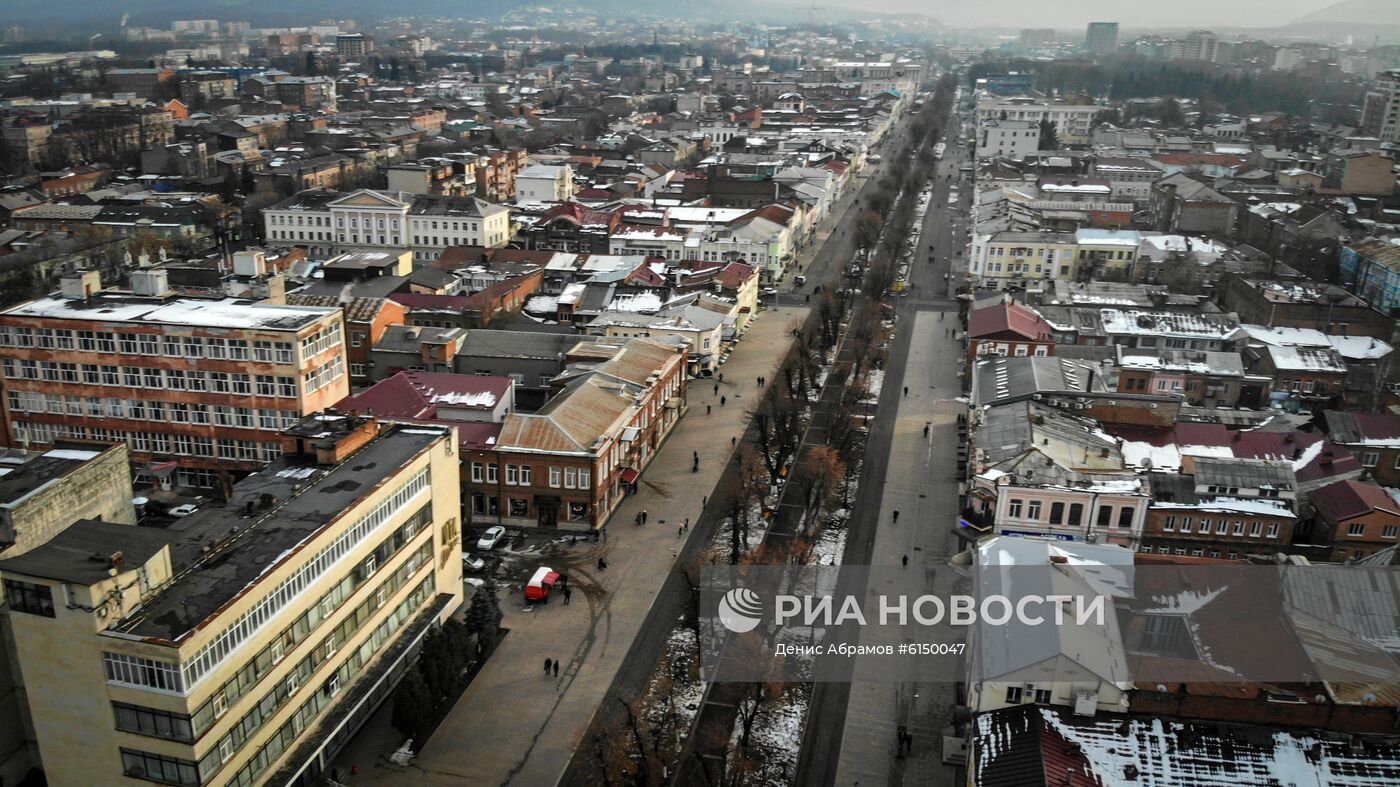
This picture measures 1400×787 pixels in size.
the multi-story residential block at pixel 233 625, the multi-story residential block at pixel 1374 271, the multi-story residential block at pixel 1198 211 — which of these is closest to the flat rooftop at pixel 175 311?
the multi-story residential block at pixel 233 625

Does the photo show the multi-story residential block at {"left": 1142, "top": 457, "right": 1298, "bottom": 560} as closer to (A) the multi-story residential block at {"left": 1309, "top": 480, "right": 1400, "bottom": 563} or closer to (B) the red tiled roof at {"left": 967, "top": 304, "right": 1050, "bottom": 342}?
(A) the multi-story residential block at {"left": 1309, "top": 480, "right": 1400, "bottom": 563}

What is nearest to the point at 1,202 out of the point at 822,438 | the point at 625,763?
the point at 822,438

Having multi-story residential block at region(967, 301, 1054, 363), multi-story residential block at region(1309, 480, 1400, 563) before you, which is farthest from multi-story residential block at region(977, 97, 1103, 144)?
multi-story residential block at region(1309, 480, 1400, 563)

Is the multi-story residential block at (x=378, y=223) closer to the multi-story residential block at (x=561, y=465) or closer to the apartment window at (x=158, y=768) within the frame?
the multi-story residential block at (x=561, y=465)

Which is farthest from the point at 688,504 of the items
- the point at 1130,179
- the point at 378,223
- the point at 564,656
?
the point at 1130,179

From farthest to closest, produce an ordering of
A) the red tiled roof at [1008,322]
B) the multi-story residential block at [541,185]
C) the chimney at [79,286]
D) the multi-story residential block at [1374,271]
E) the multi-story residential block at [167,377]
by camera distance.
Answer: the multi-story residential block at [541,185]
the multi-story residential block at [1374,271]
the red tiled roof at [1008,322]
the chimney at [79,286]
the multi-story residential block at [167,377]
